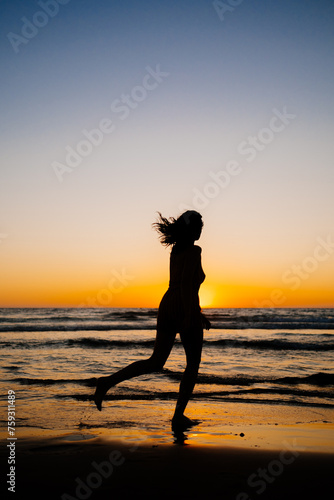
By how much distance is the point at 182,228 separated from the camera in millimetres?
4059

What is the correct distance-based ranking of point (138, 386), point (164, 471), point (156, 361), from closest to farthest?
point (164, 471) → point (156, 361) → point (138, 386)

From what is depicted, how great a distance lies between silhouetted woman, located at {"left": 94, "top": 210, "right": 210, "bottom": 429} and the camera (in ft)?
12.8

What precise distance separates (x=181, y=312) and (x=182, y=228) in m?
0.78

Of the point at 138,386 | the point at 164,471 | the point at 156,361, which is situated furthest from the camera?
the point at 138,386

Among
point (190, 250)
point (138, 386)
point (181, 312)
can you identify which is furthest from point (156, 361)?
point (138, 386)

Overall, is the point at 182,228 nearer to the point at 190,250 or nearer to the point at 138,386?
the point at 190,250

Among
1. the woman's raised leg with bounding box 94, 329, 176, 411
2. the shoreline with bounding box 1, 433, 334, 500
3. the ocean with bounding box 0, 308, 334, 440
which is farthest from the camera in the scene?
the ocean with bounding box 0, 308, 334, 440

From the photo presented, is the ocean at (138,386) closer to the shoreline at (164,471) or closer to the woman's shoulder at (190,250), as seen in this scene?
the shoreline at (164,471)

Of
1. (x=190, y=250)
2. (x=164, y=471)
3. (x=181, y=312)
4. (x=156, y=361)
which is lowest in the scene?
(x=164, y=471)

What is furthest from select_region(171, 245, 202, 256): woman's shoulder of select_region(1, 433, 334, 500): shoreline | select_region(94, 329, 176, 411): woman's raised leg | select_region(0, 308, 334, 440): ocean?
select_region(0, 308, 334, 440): ocean

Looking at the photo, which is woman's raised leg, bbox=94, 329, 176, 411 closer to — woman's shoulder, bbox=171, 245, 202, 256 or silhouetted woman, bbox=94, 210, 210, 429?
silhouetted woman, bbox=94, 210, 210, 429

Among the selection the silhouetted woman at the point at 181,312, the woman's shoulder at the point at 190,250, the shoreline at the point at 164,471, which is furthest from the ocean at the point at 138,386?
the woman's shoulder at the point at 190,250

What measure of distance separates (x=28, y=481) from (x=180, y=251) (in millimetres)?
2243

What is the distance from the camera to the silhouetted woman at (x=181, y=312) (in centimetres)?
391
